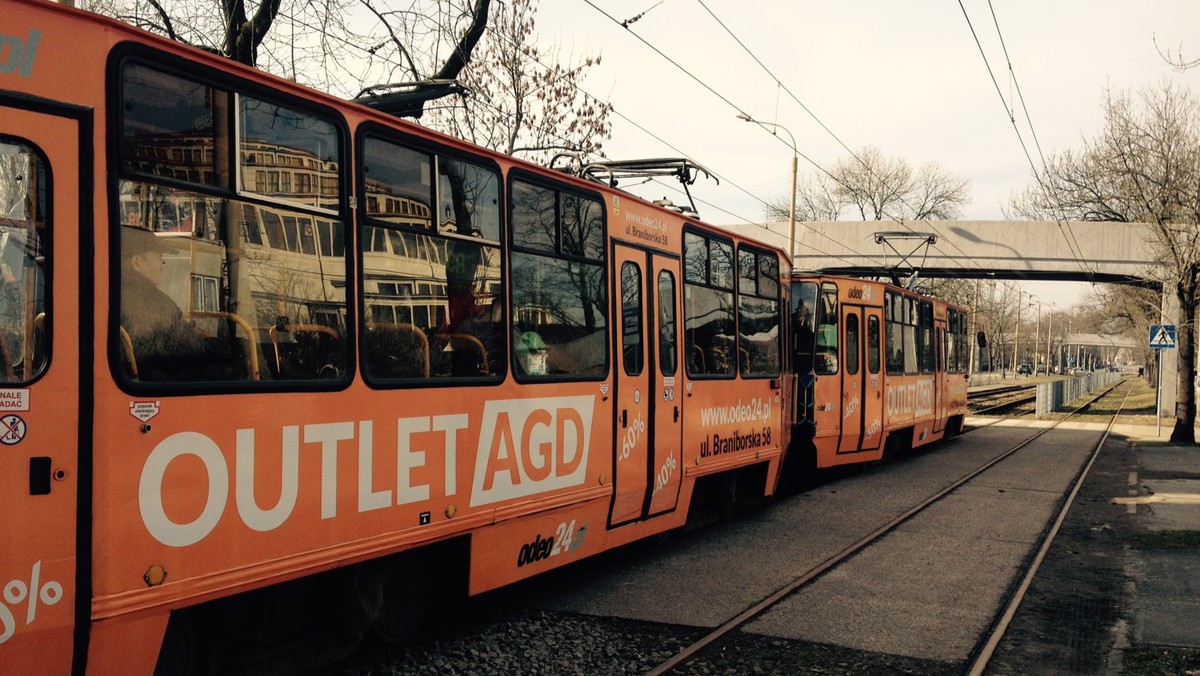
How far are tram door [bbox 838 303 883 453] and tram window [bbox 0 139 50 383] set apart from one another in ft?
40.7

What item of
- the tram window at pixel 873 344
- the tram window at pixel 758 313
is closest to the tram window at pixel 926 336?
the tram window at pixel 873 344

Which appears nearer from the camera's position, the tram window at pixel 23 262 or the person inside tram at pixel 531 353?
the tram window at pixel 23 262

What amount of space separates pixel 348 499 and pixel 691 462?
4.52 metres

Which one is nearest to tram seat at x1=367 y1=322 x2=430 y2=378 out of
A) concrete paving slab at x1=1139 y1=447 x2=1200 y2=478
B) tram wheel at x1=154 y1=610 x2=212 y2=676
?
tram wheel at x1=154 y1=610 x2=212 y2=676

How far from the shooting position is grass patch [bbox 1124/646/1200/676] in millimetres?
5832

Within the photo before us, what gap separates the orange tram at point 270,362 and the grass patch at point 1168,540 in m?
5.55

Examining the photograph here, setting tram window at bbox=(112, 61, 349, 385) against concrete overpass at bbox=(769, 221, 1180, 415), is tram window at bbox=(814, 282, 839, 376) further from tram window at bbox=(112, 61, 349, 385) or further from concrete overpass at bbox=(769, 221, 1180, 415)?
concrete overpass at bbox=(769, 221, 1180, 415)

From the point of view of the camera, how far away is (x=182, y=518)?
4074 millimetres

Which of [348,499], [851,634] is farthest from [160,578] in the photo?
[851,634]

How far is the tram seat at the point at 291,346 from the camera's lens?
452 centimetres

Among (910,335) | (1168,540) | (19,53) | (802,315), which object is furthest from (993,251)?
(19,53)

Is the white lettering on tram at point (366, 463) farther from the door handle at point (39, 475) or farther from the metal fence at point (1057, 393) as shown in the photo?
the metal fence at point (1057, 393)

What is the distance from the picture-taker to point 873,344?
15.7 m

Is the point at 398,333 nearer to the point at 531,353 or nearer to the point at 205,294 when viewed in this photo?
the point at 205,294
